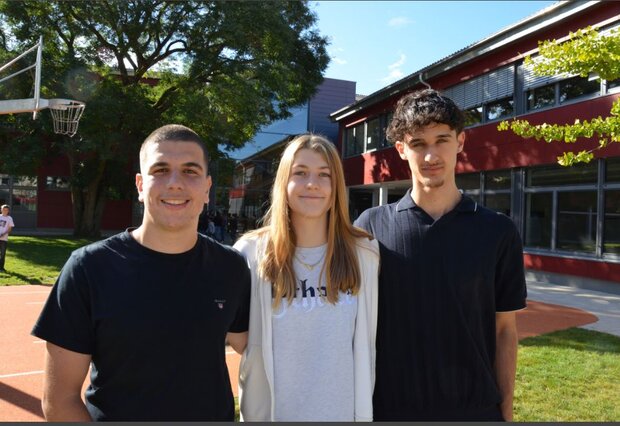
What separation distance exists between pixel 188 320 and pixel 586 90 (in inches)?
512

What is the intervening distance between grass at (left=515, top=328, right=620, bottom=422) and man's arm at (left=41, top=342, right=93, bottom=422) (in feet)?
12.4

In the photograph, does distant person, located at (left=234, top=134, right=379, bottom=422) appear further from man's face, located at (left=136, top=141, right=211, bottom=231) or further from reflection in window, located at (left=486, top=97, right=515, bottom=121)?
reflection in window, located at (left=486, top=97, right=515, bottom=121)

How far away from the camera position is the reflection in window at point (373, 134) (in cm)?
2323

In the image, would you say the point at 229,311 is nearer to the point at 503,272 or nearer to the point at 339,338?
the point at 339,338

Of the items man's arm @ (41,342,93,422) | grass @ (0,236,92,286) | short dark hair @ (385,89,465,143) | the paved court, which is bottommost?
the paved court

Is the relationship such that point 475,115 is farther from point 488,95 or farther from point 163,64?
point 163,64

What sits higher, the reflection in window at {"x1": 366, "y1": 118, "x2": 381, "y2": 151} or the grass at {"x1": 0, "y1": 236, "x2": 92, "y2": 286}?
the reflection in window at {"x1": 366, "y1": 118, "x2": 381, "y2": 151}

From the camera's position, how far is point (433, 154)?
2.45 metres

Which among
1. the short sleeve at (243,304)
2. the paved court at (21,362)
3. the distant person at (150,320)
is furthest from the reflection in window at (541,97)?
the distant person at (150,320)

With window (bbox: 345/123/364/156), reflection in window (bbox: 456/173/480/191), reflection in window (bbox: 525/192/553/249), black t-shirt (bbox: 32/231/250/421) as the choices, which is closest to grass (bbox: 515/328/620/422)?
black t-shirt (bbox: 32/231/250/421)

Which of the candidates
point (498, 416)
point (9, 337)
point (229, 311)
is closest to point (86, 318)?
point (229, 311)

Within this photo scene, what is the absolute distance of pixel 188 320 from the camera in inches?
80.0

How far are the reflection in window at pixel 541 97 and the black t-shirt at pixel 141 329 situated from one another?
1357 centimetres

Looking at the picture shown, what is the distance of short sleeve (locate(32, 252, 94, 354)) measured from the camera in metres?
1.92
